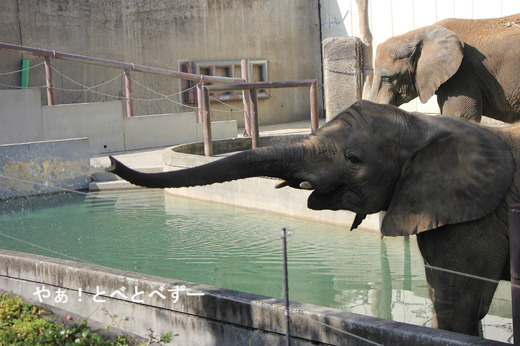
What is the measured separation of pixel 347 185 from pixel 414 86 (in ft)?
15.4

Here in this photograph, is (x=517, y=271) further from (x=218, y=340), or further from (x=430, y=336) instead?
(x=218, y=340)

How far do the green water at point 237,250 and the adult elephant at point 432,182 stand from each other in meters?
1.99

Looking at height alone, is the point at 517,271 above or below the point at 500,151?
below

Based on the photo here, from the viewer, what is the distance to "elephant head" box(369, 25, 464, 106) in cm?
819

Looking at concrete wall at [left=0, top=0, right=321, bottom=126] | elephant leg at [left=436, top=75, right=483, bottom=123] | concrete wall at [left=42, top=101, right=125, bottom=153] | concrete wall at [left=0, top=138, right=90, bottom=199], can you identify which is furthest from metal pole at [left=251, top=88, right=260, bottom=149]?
concrete wall at [left=0, top=0, right=321, bottom=126]

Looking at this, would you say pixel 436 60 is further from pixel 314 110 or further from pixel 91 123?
pixel 91 123

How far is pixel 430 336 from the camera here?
3838mm

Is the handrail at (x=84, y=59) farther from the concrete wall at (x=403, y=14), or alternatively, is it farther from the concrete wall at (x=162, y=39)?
the concrete wall at (x=403, y=14)

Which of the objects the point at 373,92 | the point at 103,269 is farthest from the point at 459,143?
the point at 373,92

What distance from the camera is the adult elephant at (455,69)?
27.0ft

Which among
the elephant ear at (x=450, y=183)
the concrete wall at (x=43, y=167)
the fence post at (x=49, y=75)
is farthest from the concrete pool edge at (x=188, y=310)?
the fence post at (x=49, y=75)

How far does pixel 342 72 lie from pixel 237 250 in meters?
4.55

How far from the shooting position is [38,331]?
4844 millimetres

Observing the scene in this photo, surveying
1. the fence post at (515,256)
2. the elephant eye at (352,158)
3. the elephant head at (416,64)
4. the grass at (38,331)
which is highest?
the elephant head at (416,64)
